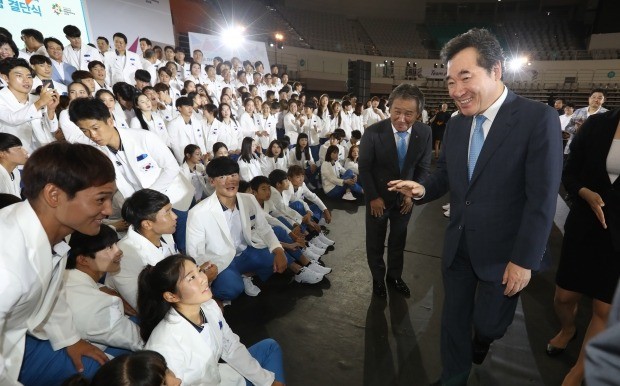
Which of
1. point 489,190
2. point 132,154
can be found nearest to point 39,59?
point 132,154

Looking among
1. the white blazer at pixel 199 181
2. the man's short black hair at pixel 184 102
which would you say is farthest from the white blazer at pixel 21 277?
the man's short black hair at pixel 184 102

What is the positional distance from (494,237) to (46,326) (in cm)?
202

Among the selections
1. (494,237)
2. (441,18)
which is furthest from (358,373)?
(441,18)

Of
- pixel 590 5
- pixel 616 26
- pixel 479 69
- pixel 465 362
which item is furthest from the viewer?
pixel 590 5

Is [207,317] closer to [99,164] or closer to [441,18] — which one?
[99,164]

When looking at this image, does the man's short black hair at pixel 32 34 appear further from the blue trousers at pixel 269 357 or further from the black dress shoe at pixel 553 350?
the black dress shoe at pixel 553 350

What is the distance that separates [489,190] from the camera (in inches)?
56.1

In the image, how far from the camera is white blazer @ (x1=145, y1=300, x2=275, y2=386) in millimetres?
1351

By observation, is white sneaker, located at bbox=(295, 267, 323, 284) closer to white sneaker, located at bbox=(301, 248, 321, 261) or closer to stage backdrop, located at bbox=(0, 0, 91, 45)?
white sneaker, located at bbox=(301, 248, 321, 261)

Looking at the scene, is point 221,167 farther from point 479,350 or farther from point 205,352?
point 479,350

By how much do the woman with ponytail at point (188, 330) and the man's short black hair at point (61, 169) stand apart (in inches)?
20.7

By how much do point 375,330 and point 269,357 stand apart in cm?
88

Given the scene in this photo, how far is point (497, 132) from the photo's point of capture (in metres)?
1.37

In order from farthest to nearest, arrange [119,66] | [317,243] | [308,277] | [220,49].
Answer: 1. [220,49]
2. [119,66]
3. [317,243]
4. [308,277]
